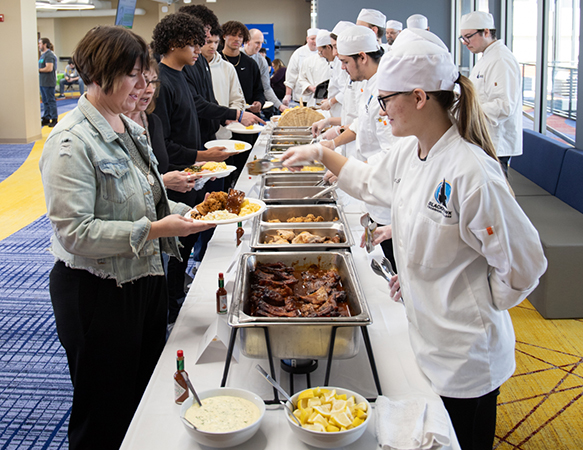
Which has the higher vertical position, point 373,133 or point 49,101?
point 49,101

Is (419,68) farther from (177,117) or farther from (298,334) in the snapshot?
(177,117)

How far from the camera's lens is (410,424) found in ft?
3.24

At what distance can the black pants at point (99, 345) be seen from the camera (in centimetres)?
130

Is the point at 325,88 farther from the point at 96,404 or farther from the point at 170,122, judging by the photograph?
A: the point at 96,404

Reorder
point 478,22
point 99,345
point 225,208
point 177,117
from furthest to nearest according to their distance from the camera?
point 478,22
point 177,117
point 225,208
point 99,345

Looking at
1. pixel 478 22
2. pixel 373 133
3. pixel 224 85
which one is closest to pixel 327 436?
pixel 373 133

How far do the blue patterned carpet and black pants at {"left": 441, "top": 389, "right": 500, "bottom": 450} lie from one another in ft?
4.34

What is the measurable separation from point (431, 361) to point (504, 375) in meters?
0.15

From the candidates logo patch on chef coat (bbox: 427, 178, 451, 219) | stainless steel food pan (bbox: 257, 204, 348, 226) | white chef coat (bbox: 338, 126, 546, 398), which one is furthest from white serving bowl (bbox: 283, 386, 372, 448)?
stainless steel food pan (bbox: 257, 204, 348, 226)

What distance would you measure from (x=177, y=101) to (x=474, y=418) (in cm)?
181

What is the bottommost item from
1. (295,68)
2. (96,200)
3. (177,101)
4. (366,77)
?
(96,200)

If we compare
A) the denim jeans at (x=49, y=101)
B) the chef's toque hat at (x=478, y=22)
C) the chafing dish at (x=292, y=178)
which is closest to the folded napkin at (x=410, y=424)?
the chafing dish at (x=292, y=178)

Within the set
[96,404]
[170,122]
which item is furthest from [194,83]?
[96,404]

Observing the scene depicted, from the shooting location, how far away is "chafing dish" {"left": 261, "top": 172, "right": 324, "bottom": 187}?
8.50 ft
